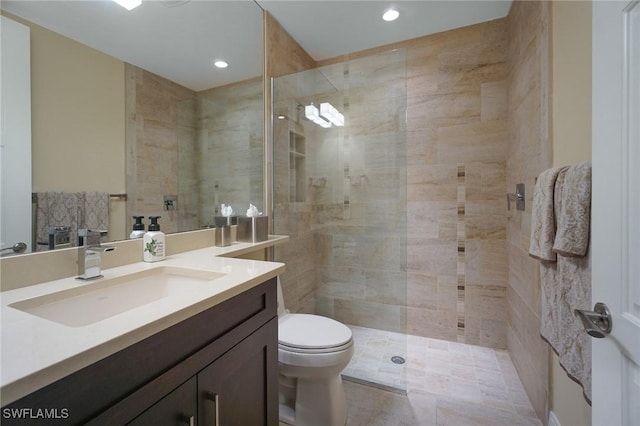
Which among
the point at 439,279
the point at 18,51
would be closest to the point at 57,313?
the point at 18,51

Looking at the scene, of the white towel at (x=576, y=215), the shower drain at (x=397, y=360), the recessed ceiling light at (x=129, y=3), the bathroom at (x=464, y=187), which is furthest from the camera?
the shower drain at (x=397, y=360)

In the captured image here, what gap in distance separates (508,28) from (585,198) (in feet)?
6.09

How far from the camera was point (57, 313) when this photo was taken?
773 millimetres

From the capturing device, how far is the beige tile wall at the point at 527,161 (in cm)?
143

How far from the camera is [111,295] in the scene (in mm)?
906

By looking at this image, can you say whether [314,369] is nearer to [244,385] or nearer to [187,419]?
[244,385]

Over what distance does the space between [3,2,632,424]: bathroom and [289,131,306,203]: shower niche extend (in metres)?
0.17

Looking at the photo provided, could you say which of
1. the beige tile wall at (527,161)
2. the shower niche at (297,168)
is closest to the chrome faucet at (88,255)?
the shower niche at (297,168)

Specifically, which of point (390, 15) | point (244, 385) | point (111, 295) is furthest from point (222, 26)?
point (244, 385)

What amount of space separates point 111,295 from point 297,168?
1582 millimetres

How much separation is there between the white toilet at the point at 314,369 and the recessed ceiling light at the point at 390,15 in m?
2.13
